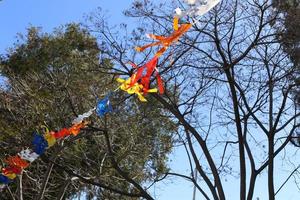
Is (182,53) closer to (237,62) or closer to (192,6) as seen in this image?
(237,62)

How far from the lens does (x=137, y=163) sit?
15414 mm

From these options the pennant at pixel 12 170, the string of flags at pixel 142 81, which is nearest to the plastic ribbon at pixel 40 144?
the string of flags at pixel 142 81

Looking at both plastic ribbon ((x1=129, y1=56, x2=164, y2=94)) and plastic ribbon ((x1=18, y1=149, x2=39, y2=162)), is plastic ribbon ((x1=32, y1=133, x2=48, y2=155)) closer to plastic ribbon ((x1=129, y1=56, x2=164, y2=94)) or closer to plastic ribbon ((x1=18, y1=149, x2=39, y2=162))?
plastic ribbon ((x1=18, y1=149, x2=39, y2=162))

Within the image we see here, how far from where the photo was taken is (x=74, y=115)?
13.7m

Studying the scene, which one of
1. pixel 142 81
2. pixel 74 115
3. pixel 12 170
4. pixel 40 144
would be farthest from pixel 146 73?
pixel 74 115

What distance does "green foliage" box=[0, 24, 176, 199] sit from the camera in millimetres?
13727

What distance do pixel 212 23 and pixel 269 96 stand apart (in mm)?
2217

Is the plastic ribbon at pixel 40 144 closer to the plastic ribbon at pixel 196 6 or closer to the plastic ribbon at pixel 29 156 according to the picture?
the plastic ribbon at pixel 29 156

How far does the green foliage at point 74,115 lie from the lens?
45.0ft

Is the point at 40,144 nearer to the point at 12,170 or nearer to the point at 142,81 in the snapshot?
the point at 12,170

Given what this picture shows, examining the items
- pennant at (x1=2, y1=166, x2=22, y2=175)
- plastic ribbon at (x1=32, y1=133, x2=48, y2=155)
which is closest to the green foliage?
pennant at (x1=2, y1=166, x2=22, y2=175)

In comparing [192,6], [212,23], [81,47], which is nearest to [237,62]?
[212,23]

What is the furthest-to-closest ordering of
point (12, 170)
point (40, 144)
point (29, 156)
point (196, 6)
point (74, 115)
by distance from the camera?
point (74, 115) → point (12, 170) → point (29, 156) → point (40, 144) → point (196, 6)

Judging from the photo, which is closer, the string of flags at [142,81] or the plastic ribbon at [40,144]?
the string of flags at [142,81]
